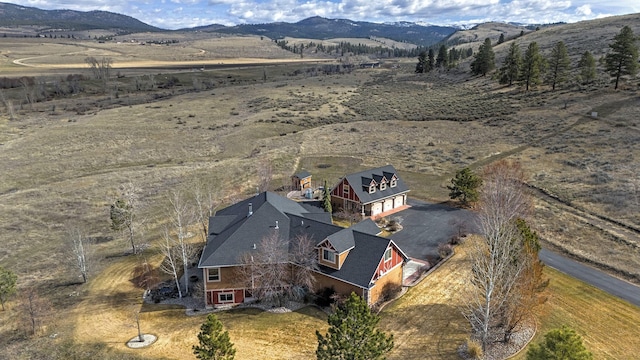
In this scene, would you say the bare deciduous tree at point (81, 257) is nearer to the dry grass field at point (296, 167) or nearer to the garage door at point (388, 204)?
the dry grass field at point (296, 167)

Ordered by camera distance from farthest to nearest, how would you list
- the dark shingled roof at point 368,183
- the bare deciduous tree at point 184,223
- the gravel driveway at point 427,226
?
1. the dark shingled roof at point 368,183
2. the gravel driveway at point 427,226
3. the bare deciduous tree at point 184,223

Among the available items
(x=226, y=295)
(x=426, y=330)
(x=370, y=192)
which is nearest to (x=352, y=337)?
(x=426, y=330)

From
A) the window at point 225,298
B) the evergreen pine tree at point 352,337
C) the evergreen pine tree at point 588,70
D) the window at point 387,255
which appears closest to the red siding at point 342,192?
the window at point 387,255

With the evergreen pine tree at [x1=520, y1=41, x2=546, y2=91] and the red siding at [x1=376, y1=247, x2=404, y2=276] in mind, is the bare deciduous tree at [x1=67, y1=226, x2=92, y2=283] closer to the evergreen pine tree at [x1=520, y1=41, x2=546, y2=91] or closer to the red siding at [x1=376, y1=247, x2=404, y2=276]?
the red siding at [x1=376, y1=247, x2=404, y2=276]

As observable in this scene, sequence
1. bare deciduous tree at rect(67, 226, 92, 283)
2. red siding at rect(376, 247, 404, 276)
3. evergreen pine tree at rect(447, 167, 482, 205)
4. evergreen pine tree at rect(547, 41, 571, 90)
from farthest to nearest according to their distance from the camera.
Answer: evergreen pine tree at rect(547, 41, 571, 90) → evergreen pine tree at rect(447, 167, 482, 205) → bare deciduous tree at rect(67, 226, 92, 283) → red siding at rect(376, 247, 404, 276)

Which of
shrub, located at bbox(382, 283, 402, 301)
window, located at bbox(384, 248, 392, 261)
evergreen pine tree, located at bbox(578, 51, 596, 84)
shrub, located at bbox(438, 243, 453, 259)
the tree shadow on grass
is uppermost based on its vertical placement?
evergreen pine tree, located at bbox(578, 51, 596, 84)

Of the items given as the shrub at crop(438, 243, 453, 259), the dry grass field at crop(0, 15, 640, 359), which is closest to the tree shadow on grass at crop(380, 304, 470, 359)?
the dry grass field at crop(0, 15, 640, 359)
